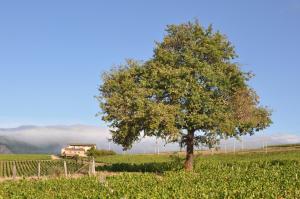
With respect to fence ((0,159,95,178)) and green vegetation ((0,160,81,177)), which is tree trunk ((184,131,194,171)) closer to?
fence ((0,159,95,178))

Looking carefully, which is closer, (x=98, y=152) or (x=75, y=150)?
Result: (x=98, y=152)

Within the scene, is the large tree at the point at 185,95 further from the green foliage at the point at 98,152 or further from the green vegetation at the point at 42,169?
the green foliage at the point at 98,152

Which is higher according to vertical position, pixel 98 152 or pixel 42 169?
pixel 98 152

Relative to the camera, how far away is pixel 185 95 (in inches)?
2247

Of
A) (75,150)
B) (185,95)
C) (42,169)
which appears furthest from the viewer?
(75,150)

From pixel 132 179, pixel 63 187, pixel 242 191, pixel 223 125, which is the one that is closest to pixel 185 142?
pixel 223 125

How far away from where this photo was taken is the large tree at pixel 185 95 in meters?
56.6

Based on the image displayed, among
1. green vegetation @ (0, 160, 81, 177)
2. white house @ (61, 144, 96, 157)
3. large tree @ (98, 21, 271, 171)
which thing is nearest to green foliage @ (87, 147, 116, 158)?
white house @ (61, 144, 96, 157)

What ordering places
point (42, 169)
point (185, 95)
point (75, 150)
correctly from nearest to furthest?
point (185, 95) < point (42, 169) < point (75, 150)

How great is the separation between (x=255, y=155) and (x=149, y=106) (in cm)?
3256

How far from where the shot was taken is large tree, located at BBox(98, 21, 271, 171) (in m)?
56.6

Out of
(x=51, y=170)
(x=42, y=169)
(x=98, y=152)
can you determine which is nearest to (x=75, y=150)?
(x=98, y=152)

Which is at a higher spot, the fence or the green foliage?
the green foliage

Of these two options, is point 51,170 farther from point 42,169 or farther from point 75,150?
point 75,150
